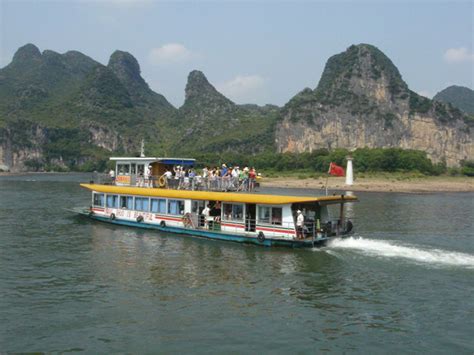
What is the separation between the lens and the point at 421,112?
163875 millimetres

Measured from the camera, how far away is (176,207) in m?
26.5

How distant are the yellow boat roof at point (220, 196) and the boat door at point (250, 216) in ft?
2.63

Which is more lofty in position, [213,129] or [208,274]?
[213,129]

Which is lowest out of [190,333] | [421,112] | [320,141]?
[190,333]

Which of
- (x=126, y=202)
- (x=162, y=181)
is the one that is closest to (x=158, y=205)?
(x=162, y=181)

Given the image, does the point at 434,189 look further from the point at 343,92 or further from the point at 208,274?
the point at 343,92

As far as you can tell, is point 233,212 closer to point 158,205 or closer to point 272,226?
point 272,226

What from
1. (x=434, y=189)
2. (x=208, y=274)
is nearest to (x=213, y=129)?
(x=434, y=189)

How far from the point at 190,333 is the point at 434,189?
7196cm

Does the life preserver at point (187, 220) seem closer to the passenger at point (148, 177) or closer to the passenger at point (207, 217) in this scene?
the passenger at point (207, 217)

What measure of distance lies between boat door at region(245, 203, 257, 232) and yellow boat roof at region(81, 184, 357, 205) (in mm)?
801

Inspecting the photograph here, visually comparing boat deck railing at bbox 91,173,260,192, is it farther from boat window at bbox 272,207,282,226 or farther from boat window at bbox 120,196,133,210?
boat window at bbox 272,207,282,226

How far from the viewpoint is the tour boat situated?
73.7 ft

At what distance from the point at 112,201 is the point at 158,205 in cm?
435
